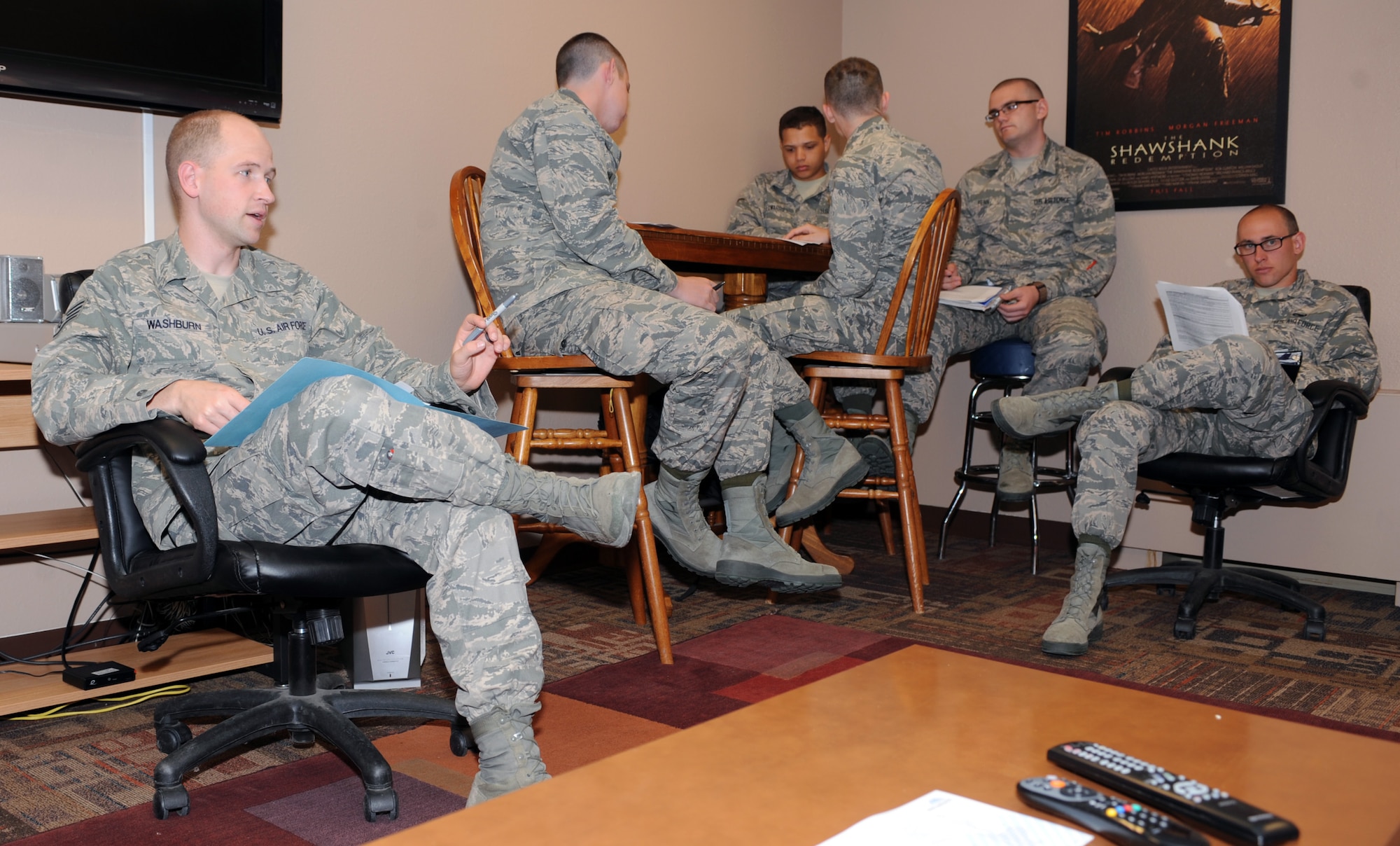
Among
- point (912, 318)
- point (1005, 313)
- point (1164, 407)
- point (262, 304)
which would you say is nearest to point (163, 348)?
point (262, 304)

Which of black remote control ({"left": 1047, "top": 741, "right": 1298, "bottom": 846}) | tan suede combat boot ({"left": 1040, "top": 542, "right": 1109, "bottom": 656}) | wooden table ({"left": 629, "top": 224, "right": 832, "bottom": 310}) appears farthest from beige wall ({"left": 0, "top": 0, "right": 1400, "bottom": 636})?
black remote control ({"left": 1047, "top": 741, "right": 1298, "bottom": 846})

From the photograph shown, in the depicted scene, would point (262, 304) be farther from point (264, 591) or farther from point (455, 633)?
point (455, 633)

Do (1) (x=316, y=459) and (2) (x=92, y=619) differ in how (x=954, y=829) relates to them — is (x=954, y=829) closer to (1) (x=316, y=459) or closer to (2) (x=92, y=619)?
(1) (x=316, y=459)

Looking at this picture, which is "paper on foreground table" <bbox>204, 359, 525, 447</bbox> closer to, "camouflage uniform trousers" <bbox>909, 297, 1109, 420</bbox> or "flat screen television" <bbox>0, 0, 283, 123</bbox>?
"flat screen television" <bbox>0, 0, 283, 123</bbox>

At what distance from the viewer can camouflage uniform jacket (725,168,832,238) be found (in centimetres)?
400

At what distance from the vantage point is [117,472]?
5.41 ft

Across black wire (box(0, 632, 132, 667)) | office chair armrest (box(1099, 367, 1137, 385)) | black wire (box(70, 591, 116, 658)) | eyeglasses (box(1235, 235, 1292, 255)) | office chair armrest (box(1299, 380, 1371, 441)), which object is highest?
eyeglasses (box(1235, 235, 1292, 255))

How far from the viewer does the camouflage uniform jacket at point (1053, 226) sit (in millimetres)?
3775

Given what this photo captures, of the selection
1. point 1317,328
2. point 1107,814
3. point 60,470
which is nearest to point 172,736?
point 60,470

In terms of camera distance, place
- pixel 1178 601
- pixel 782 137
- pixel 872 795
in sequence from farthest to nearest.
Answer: pixel 782 137 → pixel 1178 601 → pixel 872 795

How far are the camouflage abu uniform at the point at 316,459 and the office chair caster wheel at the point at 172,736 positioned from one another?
1.20 feet

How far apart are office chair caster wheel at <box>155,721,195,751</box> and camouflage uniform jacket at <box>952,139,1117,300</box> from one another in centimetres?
287

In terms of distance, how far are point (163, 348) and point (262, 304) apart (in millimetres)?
205

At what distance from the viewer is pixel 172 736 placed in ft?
6.16
